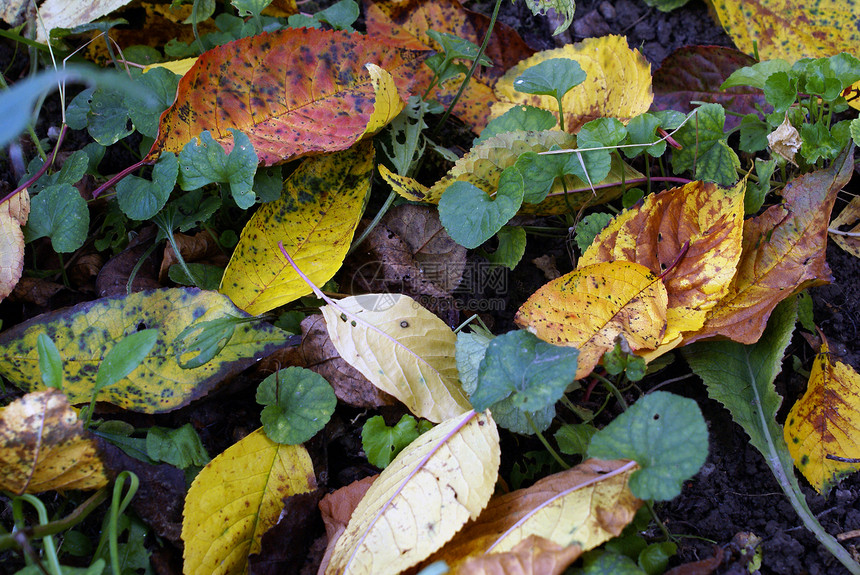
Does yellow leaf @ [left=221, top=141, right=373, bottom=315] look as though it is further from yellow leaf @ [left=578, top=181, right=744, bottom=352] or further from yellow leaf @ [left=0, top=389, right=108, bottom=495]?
yellow leaf @ [left=578, top=181, right=744, bottom=352]

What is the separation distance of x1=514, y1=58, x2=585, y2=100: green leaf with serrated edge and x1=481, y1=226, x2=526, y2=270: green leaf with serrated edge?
1.12 feet

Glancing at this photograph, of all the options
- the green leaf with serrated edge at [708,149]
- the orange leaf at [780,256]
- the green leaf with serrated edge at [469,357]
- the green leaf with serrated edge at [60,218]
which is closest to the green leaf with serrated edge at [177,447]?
the green leaf with serrated edge at [60,218]

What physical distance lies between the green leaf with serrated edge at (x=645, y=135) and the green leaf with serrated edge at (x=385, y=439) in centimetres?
83

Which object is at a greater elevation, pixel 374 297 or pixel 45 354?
pixel 45 354

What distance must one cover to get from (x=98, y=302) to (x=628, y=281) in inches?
46.3

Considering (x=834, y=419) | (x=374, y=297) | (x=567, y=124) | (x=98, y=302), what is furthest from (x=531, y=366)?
(x=98, y=302)

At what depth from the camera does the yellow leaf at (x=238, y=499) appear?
1.18 m

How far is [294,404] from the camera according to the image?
1.31 m

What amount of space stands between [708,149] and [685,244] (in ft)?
1.08

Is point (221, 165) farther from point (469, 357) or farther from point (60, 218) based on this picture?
point (469, 357)

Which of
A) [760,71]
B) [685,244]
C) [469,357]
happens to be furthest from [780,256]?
[469,357]

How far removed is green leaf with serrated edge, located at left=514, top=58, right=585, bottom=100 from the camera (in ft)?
4.87

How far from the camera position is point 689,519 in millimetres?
1248

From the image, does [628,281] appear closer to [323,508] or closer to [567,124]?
[567,124]
